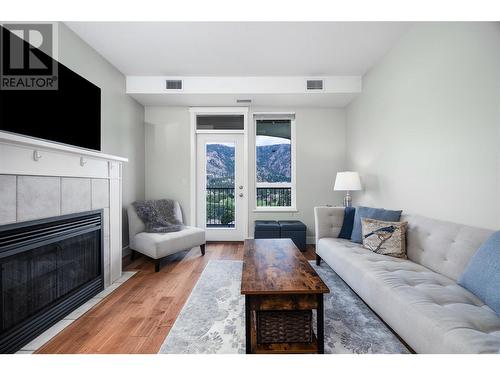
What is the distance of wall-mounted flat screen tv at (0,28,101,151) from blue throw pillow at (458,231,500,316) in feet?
10.2

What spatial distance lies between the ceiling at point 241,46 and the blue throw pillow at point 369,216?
1.96 meters

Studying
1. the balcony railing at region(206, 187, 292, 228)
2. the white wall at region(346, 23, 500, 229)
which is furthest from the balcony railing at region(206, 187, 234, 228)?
the white wall at region(346, 23, 500, 229)

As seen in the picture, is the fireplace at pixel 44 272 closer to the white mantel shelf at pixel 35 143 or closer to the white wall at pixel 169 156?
the white mantel shelf at pixel 35 143

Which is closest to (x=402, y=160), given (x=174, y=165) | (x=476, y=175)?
(x=476, y=175)

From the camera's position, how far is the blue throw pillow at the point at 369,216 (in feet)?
7.89

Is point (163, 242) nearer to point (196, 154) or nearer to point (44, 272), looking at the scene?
point (44, 272)

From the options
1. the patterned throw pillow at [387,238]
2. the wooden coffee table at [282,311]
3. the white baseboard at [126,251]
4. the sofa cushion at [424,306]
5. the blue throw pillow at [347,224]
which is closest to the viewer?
the sofa cushion at [424,306]

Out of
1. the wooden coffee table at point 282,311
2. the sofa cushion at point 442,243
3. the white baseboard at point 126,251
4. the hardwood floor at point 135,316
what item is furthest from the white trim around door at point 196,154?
the wooden coffee table at point 282,311

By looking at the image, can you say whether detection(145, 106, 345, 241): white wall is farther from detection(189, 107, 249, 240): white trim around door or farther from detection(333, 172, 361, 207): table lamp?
detection(333, 172, 361, 207): table lamp

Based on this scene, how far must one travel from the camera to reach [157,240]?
2904mm

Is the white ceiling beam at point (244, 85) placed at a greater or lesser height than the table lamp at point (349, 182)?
greater

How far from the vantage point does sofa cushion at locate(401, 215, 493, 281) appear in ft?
5.27
